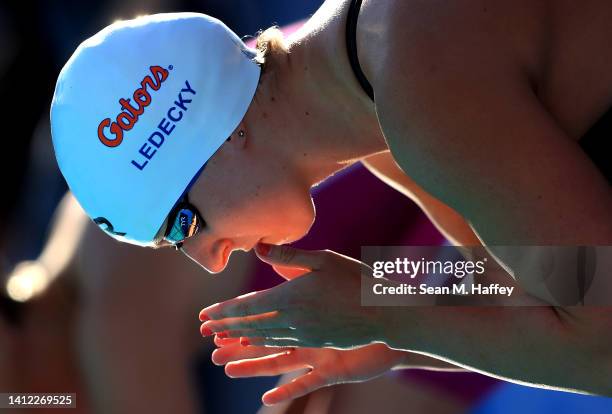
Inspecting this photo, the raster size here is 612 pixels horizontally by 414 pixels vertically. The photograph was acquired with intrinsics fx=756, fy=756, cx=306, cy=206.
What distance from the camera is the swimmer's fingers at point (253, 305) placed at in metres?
1.66

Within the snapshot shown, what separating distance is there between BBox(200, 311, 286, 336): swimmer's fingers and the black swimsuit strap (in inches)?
20.7

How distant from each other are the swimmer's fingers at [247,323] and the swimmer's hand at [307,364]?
23 cm

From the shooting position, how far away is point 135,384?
10.1 ft

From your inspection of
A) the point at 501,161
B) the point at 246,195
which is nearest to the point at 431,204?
the point at 246,195

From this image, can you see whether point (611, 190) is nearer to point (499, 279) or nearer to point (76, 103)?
point (499, 279)

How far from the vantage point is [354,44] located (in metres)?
1.57

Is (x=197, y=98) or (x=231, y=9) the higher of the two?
(x=231, y=9)

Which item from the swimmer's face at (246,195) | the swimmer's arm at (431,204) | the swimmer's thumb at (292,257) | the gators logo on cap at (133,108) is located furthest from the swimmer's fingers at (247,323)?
the swimmer's arm at (431,204)

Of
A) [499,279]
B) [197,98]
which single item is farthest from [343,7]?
[499,279]

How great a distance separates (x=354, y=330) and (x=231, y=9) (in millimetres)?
2750

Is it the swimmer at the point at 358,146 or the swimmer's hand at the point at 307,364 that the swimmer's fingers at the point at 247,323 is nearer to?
the swimmer at the point at 358,146

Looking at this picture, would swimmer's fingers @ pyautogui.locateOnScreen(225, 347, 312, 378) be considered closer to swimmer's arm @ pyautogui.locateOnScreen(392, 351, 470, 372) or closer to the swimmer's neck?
swimmer's arm @ pyautogui.locateOnScreen(392, 351, 470, 372)

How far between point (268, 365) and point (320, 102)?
0.76m

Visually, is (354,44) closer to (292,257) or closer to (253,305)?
(292,257)
